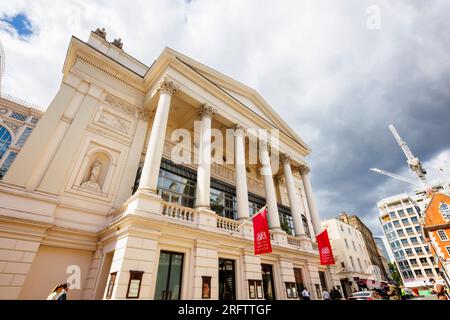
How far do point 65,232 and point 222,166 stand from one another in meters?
10.8

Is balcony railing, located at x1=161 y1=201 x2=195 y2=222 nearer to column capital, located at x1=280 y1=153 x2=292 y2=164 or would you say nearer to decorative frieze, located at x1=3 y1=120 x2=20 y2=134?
column capital, located at x1=280 y1=153 x2=292 y2=164

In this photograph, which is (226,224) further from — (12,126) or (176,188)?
(12,126)

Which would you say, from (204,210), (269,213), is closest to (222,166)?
(269,213)

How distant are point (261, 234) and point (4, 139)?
17653mm

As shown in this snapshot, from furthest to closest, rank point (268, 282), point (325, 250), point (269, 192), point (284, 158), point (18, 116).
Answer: point (284, 158), point (18, 116), point (269, 192), point (325, 250), point (268, 282)

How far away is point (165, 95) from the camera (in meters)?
12.3

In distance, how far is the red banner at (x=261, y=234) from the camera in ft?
32.1

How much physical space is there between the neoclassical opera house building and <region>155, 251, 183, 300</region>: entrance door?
A: 4cm

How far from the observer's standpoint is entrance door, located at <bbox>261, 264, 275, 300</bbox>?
473 inches

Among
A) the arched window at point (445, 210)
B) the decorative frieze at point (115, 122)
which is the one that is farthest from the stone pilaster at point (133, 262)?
the arched window at point (445, 210)

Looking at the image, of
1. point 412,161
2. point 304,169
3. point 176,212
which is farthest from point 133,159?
point 412,161

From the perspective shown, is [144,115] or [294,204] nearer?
[144,115]

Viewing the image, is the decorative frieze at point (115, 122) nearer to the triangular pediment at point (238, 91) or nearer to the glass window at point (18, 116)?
the triangular pediment at point (238, 91)

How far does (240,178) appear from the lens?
45.6ft
